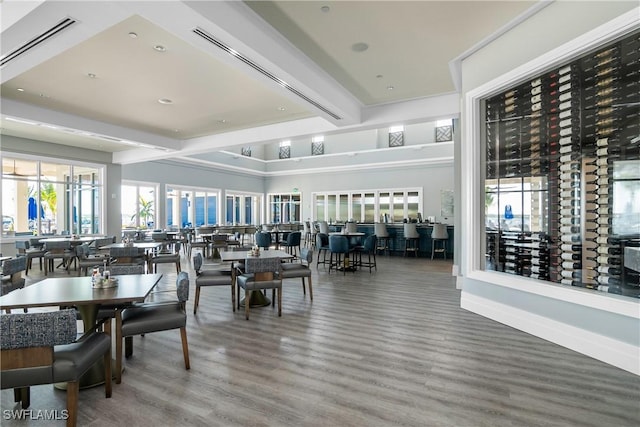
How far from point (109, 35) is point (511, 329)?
5.81 metres

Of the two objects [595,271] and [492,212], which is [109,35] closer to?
[492,212]

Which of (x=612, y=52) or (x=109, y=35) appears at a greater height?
(x=109, y=35)

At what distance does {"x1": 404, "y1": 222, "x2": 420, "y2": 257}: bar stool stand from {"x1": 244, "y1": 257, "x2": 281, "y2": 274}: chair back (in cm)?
680

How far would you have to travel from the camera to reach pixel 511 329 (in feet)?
12.6

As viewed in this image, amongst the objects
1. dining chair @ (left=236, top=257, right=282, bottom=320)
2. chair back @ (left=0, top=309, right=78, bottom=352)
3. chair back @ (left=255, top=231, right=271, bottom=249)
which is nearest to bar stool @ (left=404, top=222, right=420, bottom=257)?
chair back @ (left=255, top=231, right=271, bottom=249)

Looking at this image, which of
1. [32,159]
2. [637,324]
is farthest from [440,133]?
[32,159]

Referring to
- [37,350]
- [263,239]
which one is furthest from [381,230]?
[37,350]

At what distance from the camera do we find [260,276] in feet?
14.4

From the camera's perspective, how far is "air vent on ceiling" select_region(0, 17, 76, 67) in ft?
10.6

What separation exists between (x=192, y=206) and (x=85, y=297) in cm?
1246

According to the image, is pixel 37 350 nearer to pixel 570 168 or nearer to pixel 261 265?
pixel 261 265

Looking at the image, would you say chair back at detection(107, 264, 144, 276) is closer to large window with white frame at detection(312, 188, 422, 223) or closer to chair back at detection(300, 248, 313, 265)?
chair back at detection(300, 248, 313, 265)

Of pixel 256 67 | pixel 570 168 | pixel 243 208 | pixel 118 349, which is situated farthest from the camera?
pixel 243 208

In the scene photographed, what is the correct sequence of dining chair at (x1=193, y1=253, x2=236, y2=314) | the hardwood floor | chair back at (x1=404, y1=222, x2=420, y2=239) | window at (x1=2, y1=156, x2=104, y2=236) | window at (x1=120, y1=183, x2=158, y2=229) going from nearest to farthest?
the hardwood floor, dining chair at (x1=193, y1=253, x2=236, y2=314), window at (x1=2, y1=156, x2=104, y2=236), chair back at (x1=404, y1=222, x2=420, y2=239), window at (x1=120, y1=183, x2=158, y2=229)
